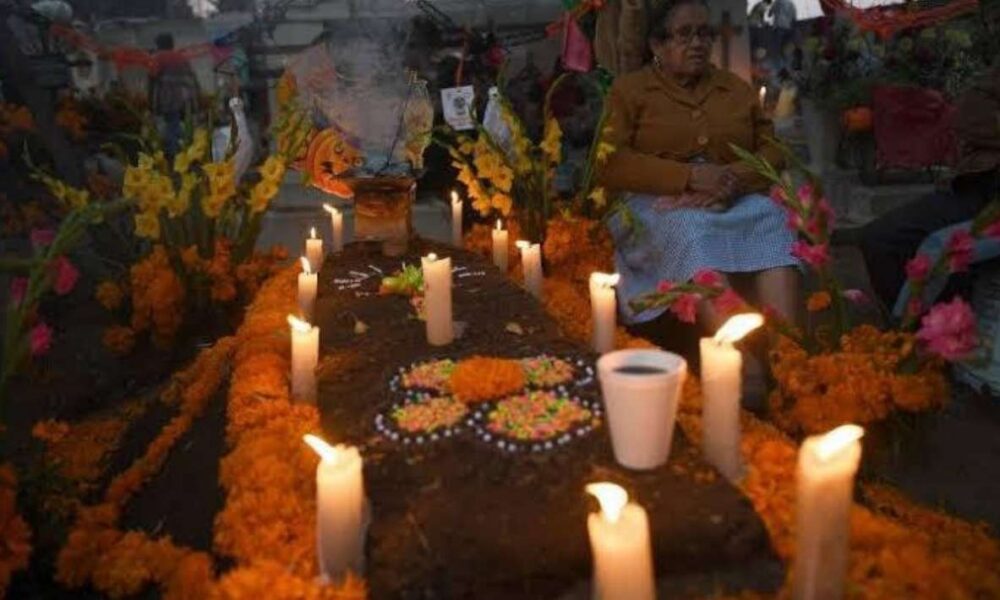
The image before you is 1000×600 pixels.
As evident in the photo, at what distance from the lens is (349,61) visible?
15.4 ft

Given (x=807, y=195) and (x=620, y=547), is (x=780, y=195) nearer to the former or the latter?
(x=807, y=195)

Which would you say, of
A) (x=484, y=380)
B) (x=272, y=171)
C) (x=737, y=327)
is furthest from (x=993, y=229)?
(x=272, y=171)

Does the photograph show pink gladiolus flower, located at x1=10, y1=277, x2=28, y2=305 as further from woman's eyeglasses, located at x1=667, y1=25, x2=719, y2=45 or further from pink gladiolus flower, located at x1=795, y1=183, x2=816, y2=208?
woman's eyeglasses, located at x1=667, y1=25, x2=719, y2=45

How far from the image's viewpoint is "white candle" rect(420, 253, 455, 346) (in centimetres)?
283

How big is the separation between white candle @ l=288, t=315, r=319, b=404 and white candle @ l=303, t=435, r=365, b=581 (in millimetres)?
831

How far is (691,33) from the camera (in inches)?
151

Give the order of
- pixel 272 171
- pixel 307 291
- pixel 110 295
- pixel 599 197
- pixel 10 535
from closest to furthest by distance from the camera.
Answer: pixel 10 535 → pixel 307 291 → pixel 599 197 → pixel 272 171 → pixel 110 295

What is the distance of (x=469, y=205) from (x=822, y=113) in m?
3.13

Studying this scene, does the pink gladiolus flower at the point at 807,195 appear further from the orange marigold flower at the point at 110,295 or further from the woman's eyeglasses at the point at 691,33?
the orange marigold flower at the point at 110,295

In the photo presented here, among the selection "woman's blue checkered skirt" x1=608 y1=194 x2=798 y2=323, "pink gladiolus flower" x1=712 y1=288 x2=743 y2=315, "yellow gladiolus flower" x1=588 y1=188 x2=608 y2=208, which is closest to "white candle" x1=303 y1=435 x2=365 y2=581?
"pink gladiolus flower" x1=712 y1=288 x2=743 y2=315

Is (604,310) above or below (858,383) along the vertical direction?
above

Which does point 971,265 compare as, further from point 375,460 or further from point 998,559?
point 375,460

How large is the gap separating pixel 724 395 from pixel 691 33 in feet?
7.64

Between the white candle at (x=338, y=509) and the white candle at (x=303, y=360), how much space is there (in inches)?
32.7
